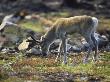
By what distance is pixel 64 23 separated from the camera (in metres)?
25.7

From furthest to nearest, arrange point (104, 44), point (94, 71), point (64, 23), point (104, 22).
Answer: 1. point (104, 22)
2. point (104, 44)
3. point (64, 23)
4. point (94, 71)

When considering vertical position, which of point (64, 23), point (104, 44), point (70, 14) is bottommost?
point (70, 14)

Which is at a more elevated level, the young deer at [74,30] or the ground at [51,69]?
the young deer at [74,30]

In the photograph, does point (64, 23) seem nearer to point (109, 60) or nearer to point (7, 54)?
point (109, 60)

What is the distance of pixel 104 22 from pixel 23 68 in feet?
85.3

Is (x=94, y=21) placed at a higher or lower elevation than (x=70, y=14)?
higher

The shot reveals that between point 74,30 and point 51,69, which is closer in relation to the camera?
point 51,69

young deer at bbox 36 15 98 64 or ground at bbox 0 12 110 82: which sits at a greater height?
young deer at bbox 36 15 98 64

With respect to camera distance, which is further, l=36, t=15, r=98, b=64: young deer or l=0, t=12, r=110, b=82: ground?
l=36, t=15, r=98, b=64: young deer

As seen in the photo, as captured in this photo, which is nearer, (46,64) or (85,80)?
(85,80)

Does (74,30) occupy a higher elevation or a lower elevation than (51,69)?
higher

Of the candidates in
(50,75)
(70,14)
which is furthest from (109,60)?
(70,14)

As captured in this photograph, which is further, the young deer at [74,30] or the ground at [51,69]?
the young deer at [74,30]

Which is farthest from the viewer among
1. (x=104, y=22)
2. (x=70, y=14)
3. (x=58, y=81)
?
(x=70, y=14)
